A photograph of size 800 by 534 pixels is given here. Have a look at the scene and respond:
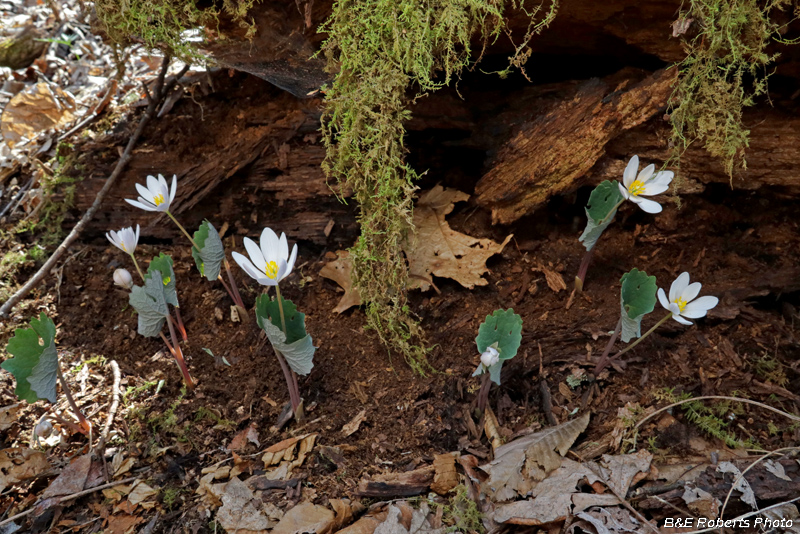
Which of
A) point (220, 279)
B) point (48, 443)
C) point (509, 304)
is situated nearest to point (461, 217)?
point (509, 304)

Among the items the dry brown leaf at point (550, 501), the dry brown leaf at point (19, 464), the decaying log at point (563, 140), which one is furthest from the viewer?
the decaying log at point (563, 140)

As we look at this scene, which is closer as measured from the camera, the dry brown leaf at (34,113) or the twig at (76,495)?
the twig at (76,495)

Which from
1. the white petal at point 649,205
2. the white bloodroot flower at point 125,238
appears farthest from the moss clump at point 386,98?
the white bloodroot flower at point 125,238

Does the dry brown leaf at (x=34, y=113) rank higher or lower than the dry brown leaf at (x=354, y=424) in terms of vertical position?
higher

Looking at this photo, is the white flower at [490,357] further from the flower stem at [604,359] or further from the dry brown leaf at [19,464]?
the dry brown leaf at [19,464]

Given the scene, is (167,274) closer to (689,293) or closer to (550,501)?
(550,501)

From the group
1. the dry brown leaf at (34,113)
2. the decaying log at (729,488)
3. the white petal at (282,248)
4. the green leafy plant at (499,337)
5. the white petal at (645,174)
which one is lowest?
the decaying log at (729,488)

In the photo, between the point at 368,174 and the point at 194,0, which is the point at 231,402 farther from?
the point at 194,0
